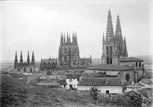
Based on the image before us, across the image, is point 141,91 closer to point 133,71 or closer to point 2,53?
point 2,53

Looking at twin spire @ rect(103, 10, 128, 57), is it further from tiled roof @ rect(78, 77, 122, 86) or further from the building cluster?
tiled roof @ rect(78, 77, 122, 86)

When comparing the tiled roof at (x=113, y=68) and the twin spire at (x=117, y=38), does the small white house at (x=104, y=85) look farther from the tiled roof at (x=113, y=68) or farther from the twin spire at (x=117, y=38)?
the twin spire at (x=117, y=38)

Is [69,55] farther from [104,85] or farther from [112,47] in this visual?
[104,85]

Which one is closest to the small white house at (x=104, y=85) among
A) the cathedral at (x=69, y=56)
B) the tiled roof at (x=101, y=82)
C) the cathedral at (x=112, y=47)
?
the tiled roof at (x=101, y=82)

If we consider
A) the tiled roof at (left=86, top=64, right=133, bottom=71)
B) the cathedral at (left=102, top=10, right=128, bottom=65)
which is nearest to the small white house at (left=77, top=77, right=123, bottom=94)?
the tiled roof at (left=86, top=64, right=133, bottom=71)

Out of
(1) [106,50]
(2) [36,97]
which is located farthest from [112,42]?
(2) [36,97]

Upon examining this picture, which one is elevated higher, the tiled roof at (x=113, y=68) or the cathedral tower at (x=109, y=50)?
the cathedral tower at (x=109, y=50)

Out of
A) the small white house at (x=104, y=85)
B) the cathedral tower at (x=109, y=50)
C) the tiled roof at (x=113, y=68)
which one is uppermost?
the cathedral tower at (x=109, y=50)

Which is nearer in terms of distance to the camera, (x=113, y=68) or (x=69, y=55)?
(x=113, y=68)

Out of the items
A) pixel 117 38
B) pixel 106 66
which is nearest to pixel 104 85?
pixel 106 66
